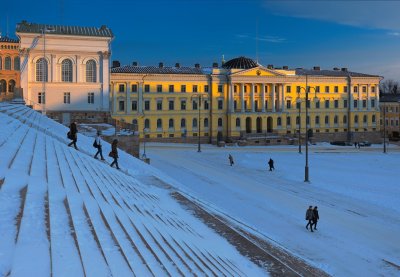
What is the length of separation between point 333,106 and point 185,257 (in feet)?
300

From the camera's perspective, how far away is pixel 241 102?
8638 centimetres

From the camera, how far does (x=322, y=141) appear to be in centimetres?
9219

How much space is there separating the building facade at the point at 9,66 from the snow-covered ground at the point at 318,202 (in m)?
33.1

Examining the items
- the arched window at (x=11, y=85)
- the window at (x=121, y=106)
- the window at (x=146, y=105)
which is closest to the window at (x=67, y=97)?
the arched window at (x=11, y=85)

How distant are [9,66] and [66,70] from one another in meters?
15.3

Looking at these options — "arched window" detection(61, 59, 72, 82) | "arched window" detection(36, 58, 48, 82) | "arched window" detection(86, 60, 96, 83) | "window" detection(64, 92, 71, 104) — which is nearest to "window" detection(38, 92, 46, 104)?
"arched window" detection(36, 58, 48, 82)

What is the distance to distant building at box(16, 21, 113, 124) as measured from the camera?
60312 millimetres

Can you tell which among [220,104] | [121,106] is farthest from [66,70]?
[220,104]

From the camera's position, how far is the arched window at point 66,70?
61.3m

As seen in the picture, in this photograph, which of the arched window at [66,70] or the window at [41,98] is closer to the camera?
the window at [41,98]

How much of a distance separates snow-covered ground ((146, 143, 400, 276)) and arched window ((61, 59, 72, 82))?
65.7 feet

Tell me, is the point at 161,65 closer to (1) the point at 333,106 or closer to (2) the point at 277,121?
(2) the point at 277,121

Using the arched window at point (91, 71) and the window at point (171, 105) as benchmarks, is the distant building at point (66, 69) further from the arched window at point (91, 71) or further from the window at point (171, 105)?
the window at point (171, 105)

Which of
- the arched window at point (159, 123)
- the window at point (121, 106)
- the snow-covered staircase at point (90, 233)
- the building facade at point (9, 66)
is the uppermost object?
the building facade at point (9, 66)
